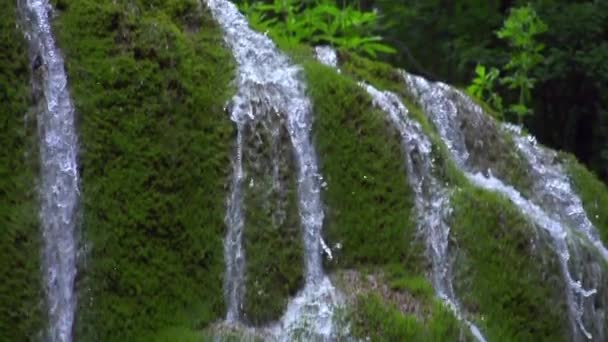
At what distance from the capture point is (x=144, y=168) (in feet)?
13.7

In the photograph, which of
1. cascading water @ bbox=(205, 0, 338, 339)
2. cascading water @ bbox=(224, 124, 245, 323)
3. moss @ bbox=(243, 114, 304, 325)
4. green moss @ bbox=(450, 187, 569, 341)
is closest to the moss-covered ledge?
green moss @ bbox=(450, 187, 569, 341)

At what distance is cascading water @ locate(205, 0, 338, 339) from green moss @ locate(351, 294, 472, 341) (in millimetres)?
115

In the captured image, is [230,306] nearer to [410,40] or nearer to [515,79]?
[515,79]

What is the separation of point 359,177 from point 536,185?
1389 millimetres

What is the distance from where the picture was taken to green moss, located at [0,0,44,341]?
388 cm

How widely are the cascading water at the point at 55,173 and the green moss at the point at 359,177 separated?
1.04m

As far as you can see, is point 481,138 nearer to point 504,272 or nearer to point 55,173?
point 504,272

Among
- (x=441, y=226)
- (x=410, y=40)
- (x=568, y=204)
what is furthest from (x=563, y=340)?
(x=410, y=40)

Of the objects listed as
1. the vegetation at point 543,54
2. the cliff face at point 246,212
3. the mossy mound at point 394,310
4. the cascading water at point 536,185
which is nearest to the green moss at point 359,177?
the cliff face at point 246,212

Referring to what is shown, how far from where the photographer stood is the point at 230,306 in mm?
4133

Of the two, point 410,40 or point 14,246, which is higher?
point 14,246

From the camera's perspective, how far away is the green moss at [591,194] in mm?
5711

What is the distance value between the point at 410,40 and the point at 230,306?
623cm

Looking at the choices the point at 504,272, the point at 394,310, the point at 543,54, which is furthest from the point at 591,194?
the point at 543,54
